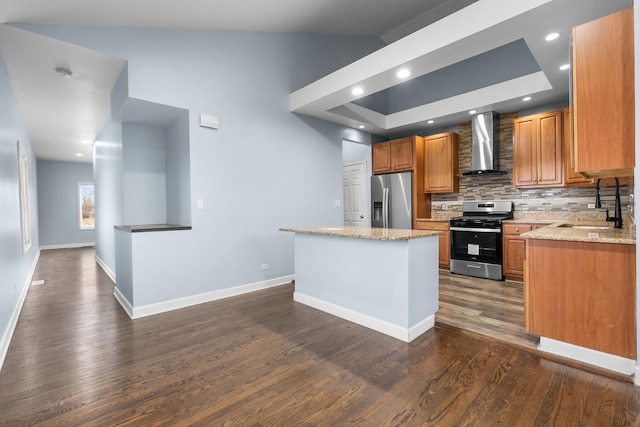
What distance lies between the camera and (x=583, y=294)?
2119 millimetres

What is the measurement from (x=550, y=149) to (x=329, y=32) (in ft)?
11.7

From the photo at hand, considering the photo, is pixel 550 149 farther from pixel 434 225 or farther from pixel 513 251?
pixel 434 225

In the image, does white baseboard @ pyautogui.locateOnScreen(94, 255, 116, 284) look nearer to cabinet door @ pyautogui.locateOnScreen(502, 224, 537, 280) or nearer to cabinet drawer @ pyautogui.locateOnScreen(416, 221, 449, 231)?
cabinet drawer @ pyautogui.locateOnScreen(416, 221, 449, 231)

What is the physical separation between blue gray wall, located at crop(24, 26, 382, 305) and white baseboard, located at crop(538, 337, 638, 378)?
306 centimetres

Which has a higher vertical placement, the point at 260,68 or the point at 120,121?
the point at 260,68

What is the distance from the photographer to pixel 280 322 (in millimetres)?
2986

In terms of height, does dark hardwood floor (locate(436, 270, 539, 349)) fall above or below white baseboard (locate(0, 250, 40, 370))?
below

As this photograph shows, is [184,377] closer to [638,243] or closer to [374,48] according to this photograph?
[638,243]

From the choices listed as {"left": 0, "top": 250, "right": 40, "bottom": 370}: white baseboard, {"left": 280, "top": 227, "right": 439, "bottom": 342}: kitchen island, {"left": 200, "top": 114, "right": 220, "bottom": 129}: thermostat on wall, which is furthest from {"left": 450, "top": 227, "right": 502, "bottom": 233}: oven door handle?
{"left": 0, "top": 250, "right": 40, "bottom": 370}: white baseboard

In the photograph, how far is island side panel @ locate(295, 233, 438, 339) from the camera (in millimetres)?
2586

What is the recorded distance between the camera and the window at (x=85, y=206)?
9305 mm

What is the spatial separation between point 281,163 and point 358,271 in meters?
2.09

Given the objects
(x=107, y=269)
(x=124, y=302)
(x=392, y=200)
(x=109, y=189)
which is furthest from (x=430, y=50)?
(x=107, y=269)

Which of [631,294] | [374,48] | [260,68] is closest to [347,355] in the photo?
[631,294]
